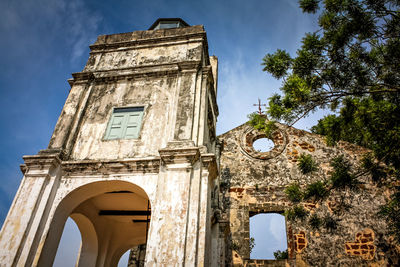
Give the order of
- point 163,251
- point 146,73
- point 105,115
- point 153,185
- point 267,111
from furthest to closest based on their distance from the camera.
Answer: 1. point 146,73
2. point 105,115
3. point 267,111
4. point 153,185
5. point 163,251

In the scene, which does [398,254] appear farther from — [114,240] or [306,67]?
[114,240]

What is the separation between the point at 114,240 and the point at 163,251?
4.34 meters

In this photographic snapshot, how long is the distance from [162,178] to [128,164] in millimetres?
752

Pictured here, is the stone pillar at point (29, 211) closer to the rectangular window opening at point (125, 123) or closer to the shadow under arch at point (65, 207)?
the shadow under arch at point (65, 207)

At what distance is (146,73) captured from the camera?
23.1ft

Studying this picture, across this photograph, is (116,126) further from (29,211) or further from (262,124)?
(262,124)

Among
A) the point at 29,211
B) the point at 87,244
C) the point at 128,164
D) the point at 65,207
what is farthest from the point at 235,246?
the point at 29,211

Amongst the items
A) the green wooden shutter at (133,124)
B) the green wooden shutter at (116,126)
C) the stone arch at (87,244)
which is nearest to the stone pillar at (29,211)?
the green wooden shutter at (116,126)

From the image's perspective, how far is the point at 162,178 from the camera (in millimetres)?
5176

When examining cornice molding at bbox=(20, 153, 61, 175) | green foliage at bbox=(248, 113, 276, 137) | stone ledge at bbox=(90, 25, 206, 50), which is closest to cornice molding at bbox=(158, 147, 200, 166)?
green foliage at bbox=(248, 113, 276, 137)

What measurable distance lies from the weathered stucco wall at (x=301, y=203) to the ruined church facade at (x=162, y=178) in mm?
31

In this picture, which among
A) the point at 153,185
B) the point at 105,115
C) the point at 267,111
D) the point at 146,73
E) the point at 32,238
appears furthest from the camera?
the point at 146,73

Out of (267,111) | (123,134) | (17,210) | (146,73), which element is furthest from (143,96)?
(17,210)

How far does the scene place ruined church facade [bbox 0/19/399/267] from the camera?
4.93 meters
